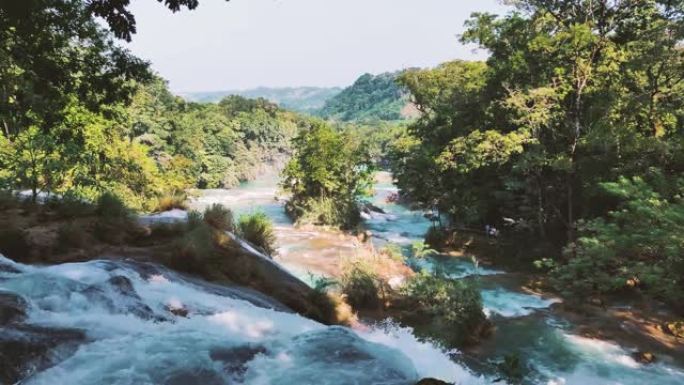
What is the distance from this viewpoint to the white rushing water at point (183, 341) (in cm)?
477

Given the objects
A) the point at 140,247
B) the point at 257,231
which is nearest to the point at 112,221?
the point at 140,247

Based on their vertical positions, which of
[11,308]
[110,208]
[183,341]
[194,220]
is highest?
[110,208]

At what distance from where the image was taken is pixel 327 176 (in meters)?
32.7

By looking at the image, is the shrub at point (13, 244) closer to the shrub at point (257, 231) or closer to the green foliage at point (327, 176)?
the shrub at point (257, 231)

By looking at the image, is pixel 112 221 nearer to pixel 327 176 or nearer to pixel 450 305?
pixel 450 305

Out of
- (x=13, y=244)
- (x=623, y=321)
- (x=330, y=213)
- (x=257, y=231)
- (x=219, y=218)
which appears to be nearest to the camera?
(x=13, y=244)

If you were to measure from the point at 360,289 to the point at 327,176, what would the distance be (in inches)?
818

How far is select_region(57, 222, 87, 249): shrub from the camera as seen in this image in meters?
8.84

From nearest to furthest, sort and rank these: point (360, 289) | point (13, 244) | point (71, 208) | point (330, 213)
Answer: point (13, 244)
point (71, 208)
point (360, 289)
point (330, 213)

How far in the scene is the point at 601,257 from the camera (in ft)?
35.6

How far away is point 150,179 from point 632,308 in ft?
58.3

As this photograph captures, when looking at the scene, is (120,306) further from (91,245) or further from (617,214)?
(617,214)

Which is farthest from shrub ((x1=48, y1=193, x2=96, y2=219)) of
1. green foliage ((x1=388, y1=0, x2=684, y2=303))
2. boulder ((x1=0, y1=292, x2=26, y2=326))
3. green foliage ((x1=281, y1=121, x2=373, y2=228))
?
green foliage ((x1=281, y1=121, x2=373, y2=228))

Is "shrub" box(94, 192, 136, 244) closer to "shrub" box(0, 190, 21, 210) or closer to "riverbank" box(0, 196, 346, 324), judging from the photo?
"riverbank" box(0, 196, 346, 324)
